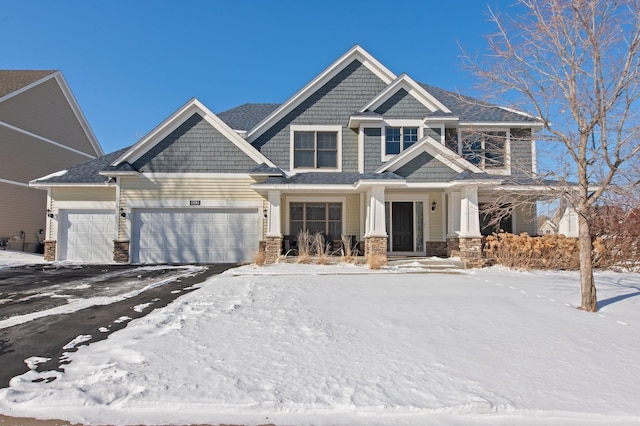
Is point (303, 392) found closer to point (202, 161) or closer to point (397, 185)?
point (397, 185)

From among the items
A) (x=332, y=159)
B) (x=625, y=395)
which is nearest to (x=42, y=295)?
(x=625, y=395)

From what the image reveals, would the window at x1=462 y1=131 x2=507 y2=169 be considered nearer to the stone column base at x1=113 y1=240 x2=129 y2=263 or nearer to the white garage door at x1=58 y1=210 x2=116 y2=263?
the stone column base at x1=113 y1=240 x2=129 y2=263

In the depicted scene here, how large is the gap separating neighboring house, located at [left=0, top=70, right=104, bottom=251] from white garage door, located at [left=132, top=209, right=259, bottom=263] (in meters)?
10.2

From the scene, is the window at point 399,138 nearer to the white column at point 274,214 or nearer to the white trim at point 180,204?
the white column at point 274,214

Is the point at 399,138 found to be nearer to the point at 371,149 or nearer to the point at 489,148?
the point at 371,149

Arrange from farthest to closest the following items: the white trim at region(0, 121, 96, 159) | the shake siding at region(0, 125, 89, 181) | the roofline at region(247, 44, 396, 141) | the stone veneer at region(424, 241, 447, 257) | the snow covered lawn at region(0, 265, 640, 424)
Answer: the white trim at region(0, 121, 96, 159), the shake siding at region(0, 125, 89, 181), the roofline at region(247, 44, 396, 141), the stone veneer at region(424, 241, 447, 257), the snow covered lawn at region(0, 265, 640, 424)

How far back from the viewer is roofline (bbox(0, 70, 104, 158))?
19244 millimetres

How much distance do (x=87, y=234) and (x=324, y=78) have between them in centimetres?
1167

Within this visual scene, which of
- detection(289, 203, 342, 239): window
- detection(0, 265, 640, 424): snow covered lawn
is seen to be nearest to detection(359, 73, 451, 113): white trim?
detection(289, 203, 342, 239): window

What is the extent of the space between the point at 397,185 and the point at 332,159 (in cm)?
362

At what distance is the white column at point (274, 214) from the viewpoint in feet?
42.0

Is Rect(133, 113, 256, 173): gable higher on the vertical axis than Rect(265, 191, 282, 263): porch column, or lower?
higher

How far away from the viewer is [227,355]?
3.96 metres

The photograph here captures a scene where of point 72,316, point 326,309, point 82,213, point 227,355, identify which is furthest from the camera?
point 82,213
